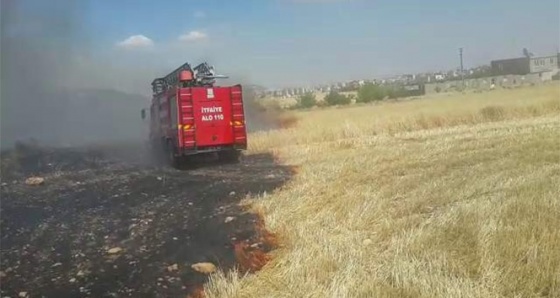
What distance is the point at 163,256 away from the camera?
22.9 feet

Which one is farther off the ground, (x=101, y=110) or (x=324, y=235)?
(x=101, y=110)

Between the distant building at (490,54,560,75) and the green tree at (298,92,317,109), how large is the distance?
25.4 metres

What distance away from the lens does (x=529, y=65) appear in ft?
217

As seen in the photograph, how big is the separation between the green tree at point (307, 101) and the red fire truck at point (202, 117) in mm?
38046

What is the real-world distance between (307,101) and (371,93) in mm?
9606

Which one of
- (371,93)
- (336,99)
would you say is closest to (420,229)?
(336,99)

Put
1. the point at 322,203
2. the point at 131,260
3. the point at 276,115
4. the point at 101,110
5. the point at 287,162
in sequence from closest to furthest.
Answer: the point at 131,260 → the point at 322,203 → the point at 287,162 → the point at 276,115 → the point at 101,110

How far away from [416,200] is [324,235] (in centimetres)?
162

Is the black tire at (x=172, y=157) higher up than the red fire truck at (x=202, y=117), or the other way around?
the red fire truck at (x=202, y=117)

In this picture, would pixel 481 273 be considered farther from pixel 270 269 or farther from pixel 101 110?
pixel 101 110

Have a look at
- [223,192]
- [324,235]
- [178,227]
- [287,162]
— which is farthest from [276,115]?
[324,235]

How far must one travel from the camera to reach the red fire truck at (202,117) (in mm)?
15859

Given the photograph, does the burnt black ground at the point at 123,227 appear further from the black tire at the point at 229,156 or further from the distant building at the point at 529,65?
the distant building at the point at 529,65

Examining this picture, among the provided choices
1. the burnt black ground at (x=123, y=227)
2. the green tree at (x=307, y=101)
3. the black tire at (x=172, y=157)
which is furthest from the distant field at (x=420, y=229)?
the green tree at (x=307, y=101)
